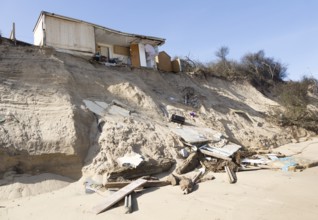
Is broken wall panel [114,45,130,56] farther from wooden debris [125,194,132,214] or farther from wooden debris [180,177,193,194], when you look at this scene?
wooden debris [125,194,132,214]

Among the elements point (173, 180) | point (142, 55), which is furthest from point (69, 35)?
point (173, 180)

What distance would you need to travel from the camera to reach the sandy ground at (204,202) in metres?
4.83

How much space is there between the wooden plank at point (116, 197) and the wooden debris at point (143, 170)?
76 centimetres

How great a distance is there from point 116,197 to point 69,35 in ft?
33.8

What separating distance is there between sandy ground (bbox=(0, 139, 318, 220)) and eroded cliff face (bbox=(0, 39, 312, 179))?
4.43 feet

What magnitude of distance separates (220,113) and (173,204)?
31.7ft

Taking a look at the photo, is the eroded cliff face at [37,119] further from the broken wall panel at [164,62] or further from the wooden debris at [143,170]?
the broken wall panel at [164,62]

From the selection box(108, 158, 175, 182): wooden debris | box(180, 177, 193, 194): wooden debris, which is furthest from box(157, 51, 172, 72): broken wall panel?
box(180, 177, 193, 194): wooden debris

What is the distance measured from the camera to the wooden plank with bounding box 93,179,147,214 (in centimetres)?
532

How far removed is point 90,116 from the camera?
959 centimetres

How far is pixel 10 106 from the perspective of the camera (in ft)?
28.1

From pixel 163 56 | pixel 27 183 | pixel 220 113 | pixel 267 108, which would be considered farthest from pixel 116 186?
pixel 267 108

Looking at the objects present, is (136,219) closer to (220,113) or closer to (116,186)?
(116,186)

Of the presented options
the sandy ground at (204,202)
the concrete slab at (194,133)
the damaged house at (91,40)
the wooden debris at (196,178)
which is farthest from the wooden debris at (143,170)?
the damaged house at (91,40)
